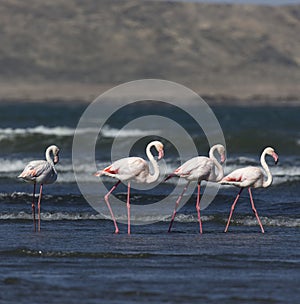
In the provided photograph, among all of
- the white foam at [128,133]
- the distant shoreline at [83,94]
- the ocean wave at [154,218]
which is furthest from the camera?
the distant shoreline at [83,94]

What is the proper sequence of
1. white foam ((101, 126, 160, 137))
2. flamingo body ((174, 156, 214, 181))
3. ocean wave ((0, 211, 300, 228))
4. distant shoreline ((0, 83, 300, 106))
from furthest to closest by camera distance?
distant shoreline ((0, 83, 300, 106))
white foam ((101, 126, 160, 137))
ocean wave ((0, 211, 300, 228))
flamingo body ((174, 156, 214, 181))

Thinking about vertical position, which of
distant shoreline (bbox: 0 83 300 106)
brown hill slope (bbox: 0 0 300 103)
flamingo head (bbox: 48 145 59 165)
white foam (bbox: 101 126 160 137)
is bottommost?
flamingo head (bbox: 48 145 59 165)

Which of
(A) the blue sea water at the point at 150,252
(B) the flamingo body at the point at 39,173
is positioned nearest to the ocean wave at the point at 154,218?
(A) the blue sea water at the point at 150,252

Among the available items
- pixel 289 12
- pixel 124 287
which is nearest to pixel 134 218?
pixel 124 287

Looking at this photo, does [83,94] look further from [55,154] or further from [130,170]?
[130,170]

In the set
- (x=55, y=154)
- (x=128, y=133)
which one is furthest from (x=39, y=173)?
(x=128, y=133)

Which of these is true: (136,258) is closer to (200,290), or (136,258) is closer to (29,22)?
(200,290)

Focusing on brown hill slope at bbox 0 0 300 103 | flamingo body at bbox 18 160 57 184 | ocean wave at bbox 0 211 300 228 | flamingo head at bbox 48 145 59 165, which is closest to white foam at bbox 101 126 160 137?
ocean wave at bbox 0 211 300 228

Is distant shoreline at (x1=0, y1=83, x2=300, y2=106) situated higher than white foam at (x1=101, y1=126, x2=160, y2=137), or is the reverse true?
distant shoreline at (x1=0, y1=83, x2=300, y2=106)

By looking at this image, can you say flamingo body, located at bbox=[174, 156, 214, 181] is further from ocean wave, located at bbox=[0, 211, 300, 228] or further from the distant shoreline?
the distant shoreline

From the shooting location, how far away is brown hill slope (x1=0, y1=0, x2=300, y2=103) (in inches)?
5039

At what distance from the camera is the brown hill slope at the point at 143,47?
128 metres

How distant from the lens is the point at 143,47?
136375 millimetres

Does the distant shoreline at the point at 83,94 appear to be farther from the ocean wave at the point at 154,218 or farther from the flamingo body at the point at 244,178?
the flamingo body at the point at 244,178
